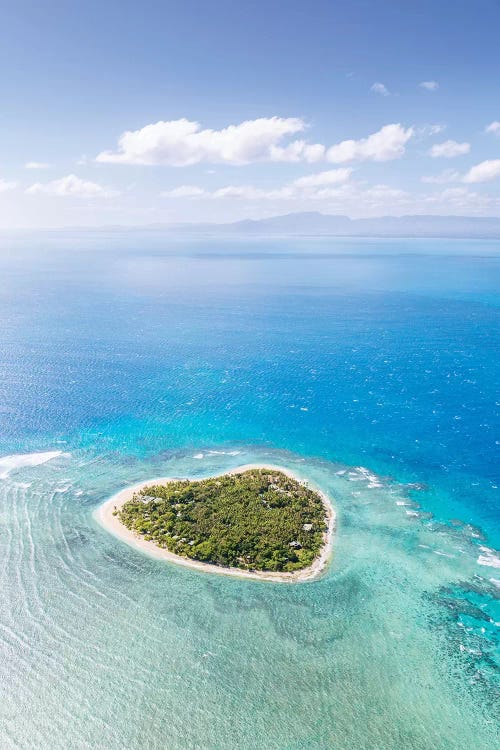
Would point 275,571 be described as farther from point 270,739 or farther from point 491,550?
point 491,550

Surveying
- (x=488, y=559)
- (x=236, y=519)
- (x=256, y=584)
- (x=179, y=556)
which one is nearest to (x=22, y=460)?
(x=179, y=556)

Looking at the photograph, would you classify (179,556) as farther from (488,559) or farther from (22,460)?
(488,559)

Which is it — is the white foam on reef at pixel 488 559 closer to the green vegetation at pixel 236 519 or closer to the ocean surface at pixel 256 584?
the ocean surface at pixel 256 584

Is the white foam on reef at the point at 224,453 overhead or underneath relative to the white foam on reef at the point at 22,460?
underneath

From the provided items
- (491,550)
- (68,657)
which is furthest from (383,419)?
(68,657)

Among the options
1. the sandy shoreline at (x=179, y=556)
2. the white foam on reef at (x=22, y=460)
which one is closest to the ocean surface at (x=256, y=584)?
the white foam on reef at (x=22, y=460)

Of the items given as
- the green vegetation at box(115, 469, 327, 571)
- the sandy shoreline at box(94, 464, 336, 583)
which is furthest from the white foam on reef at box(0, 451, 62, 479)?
the green vegetation at box(115, 469, 327, 571)

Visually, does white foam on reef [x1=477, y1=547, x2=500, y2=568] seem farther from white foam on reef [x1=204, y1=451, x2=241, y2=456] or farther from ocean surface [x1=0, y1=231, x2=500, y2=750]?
white foam on reef [x1=204, y1=451, x2=241, y2=456]
